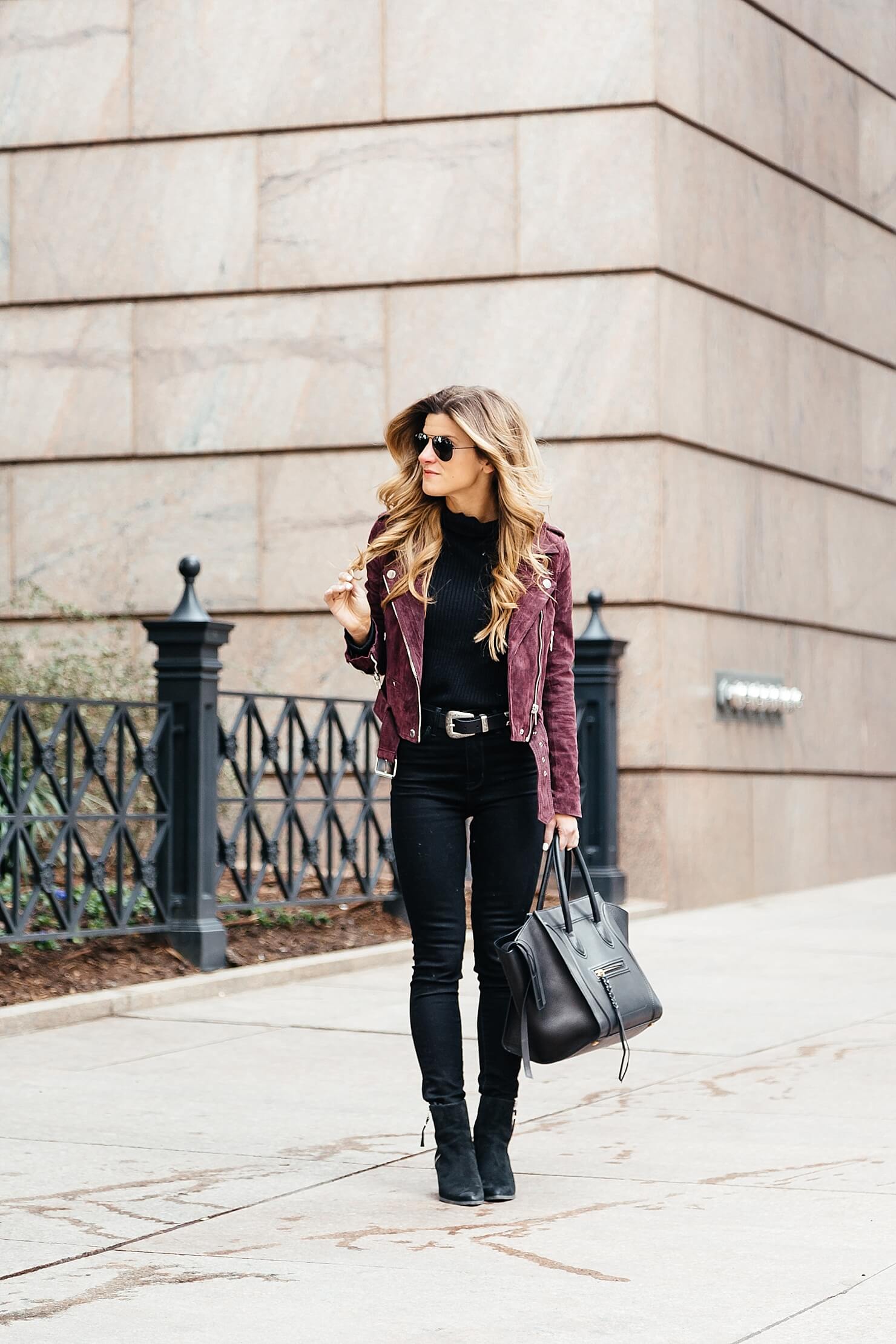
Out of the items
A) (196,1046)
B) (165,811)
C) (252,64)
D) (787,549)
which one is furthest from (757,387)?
(196,1046)

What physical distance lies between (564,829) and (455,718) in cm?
40

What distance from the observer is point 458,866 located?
16.9 ft

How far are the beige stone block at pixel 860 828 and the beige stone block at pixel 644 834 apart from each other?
9.03 ft

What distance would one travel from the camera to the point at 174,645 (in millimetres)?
9391

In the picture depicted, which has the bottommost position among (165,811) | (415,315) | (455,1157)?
(455,1157)

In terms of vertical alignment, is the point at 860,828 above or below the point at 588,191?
below

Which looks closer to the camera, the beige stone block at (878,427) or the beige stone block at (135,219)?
the beige stone block at (135,219)

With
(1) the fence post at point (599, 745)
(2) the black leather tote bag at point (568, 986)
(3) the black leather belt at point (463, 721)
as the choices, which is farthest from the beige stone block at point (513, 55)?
(2) the black leather tote bag at point (568, 986)

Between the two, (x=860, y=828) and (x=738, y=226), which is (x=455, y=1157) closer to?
(x=738, y=226)

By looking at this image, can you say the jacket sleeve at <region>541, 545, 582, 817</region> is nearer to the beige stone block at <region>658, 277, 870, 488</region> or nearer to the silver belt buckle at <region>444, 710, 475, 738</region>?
the silver belt buckle at <region>444, 710, 475, 738</region>

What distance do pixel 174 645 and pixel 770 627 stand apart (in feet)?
19.5

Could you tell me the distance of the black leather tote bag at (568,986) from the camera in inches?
191

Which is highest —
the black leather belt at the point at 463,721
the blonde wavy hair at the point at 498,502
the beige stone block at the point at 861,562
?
the beige stone block at the point at 861,562

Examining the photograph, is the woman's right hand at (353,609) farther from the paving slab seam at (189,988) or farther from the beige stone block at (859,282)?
the beige stone block at (859,282)
